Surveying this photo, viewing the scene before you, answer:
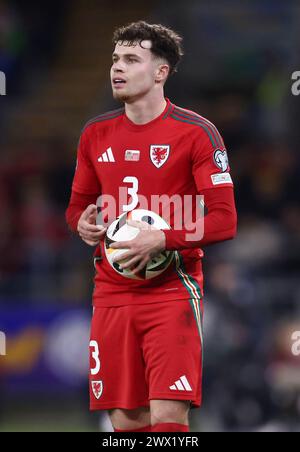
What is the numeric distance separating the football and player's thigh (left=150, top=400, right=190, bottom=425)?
0.56 meters

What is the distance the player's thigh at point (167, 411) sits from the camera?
4316 mm

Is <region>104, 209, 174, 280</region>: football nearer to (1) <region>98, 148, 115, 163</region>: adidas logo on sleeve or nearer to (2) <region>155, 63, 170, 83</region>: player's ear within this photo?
(1) <region>98, 148, 115, 163</region>: adidas logo on sleeve

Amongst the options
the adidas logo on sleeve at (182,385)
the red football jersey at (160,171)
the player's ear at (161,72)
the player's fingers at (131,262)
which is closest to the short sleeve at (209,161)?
the red football jersey at (160,171)

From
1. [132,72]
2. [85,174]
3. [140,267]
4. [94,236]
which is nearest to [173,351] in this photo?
[140,267]

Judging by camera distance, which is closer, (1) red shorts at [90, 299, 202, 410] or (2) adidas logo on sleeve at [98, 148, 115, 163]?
(1) red shorts at [90, 299, 202, 410]

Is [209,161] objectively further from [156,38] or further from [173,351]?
[173,351]

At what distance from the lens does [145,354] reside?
14.6ft

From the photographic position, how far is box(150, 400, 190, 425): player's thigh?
432 cm

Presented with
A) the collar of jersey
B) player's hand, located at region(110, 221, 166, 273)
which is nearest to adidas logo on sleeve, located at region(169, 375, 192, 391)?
player's hand, located at region(110, 221, 166, 273)

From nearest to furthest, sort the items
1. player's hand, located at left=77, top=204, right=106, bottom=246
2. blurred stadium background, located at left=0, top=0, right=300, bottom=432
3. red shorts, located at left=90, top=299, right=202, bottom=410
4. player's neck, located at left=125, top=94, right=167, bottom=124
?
red shorts, located at left=90, top=299, right=202, bottom=410
player's hand, located at left=77, top=204, right=106, bottom=246
player's neck, located at left=125, top=94, right=167, bottom=124
blurred stadium background, located at left=0, top=0, right=300, bottom=432

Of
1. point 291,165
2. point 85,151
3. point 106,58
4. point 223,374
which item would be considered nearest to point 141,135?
point 85,151

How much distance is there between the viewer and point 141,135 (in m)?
4.57

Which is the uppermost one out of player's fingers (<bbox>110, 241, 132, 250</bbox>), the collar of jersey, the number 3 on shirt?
the collar of jersey

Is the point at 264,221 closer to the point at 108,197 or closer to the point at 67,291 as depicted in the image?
the point at 67,291
